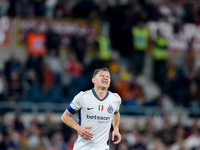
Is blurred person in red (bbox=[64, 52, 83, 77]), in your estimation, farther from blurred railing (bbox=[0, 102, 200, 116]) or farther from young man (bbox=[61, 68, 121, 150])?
young man (bbox=[61, 68, 121, 150])

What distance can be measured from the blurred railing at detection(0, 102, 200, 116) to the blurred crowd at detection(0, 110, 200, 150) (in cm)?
20

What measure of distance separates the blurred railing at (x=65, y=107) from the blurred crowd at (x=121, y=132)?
203 mm

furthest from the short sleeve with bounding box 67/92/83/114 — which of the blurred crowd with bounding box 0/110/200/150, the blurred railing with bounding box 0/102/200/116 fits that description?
the blurred railing with bounding box 0/102/200/116

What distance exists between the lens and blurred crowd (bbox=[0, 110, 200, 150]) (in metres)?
14.7

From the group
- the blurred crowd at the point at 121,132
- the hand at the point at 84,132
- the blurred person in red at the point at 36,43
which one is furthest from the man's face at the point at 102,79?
the blurred person in red at the point at 36,43

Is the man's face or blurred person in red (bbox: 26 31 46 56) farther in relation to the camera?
blurred person in red (bbox: 26 31 46 56)

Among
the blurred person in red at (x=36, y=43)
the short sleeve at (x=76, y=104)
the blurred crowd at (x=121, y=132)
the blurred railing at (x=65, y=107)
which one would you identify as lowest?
the blurred crowd at (x=121, y=132)

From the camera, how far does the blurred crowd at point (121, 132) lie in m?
14.7

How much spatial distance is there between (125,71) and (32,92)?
426cm

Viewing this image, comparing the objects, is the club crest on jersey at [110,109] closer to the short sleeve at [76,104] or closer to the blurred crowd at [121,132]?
the short sleeve at [76,104]

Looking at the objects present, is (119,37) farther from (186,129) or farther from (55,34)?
(186,129)

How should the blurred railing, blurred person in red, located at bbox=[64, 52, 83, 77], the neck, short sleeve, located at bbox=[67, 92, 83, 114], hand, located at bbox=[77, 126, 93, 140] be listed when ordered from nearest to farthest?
hand, located at bbox=[77, 126, 93, 140] < short sleeve, located at bbox=[67, 92, 83, 114] < the neck < the blurred railing < blurred person in red, located at bbox=[64, 52, 83, 77]

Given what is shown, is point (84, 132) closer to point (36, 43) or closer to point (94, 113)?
point (94, 113)

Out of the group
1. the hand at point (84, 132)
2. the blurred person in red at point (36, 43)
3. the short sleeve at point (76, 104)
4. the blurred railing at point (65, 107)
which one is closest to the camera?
the hand at point (84, 132)
